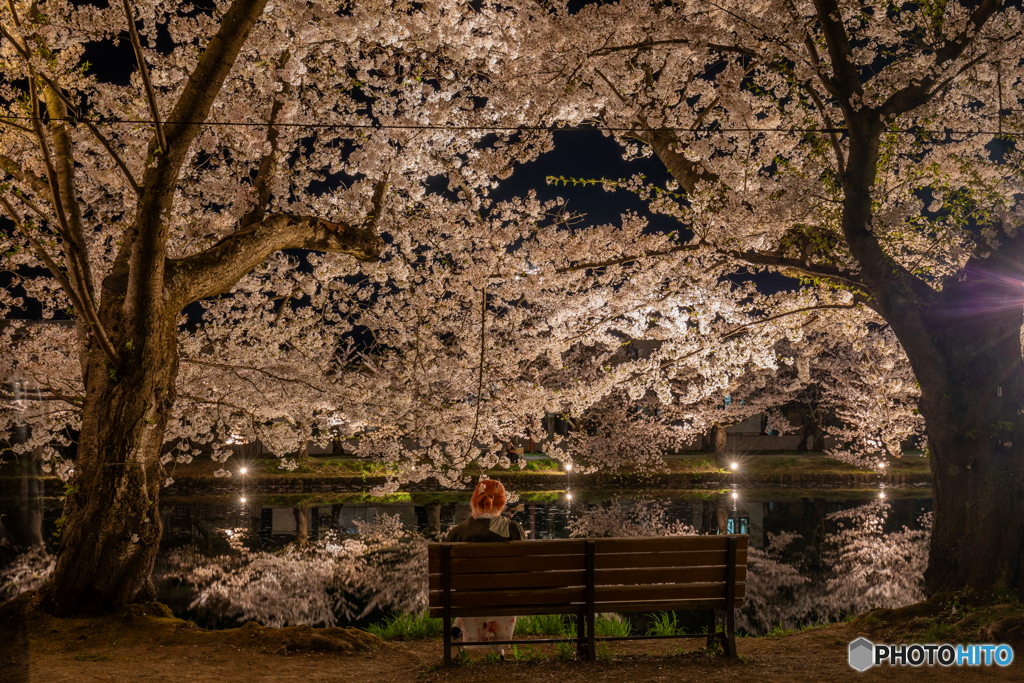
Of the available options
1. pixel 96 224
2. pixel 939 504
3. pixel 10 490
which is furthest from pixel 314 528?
pixel 939 504

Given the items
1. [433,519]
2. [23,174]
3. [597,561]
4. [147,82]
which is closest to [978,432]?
[597,561]

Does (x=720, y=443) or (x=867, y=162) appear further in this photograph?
(x=720, y=443)

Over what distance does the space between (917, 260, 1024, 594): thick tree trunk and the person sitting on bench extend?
3.99 metres

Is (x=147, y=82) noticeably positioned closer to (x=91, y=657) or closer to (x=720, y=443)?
(x=91, y=657)

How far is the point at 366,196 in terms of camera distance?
9.27 meters

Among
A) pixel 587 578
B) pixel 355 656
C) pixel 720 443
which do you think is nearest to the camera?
pixel 587 578

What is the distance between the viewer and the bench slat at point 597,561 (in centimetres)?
416

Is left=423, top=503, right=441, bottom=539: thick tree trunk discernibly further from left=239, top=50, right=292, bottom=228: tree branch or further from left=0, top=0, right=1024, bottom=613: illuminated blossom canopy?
left=239, top=50, right=292, bottom=228: tree branch

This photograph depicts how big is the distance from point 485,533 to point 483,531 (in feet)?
0.07

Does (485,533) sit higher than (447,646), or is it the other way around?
(485,533)

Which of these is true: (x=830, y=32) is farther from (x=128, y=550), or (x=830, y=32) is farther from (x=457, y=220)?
(x=128, y=550)

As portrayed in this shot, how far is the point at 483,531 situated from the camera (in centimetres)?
459

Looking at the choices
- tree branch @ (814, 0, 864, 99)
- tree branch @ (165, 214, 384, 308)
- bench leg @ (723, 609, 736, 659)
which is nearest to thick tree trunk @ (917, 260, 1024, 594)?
tree branch @ (814, 0, 864, 99)

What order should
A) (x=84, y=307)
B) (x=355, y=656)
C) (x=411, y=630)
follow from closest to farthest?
(x=355, y=656) → (x=84, y=307) → (x=411, y=630)
